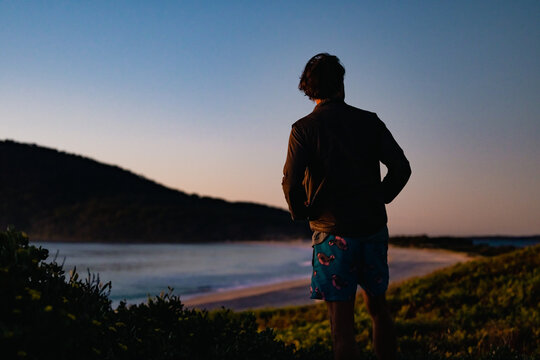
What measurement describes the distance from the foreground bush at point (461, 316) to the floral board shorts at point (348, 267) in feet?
7.36

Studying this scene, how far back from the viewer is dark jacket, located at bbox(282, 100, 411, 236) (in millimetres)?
3229

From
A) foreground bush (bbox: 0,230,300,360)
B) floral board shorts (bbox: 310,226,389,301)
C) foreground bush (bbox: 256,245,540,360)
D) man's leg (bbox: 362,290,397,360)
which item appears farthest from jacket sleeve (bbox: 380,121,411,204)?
foreground bush (bbox: 256,245,540,360)

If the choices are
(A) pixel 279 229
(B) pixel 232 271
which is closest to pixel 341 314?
(B) pixel 232 271

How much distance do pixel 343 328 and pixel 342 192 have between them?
2.93 ft

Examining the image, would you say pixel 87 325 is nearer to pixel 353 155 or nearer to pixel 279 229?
pixel 353 155

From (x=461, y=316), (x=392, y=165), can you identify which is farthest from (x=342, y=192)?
(x=461, y=316)

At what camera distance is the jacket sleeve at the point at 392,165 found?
3.44 m

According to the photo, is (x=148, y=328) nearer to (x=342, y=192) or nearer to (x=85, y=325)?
(x=85, y=325)

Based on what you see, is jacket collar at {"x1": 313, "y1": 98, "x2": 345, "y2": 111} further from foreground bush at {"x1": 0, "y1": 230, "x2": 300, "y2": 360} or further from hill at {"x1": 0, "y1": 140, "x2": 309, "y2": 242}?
hill at {"x1": 0, "y1": 140, "x2": 309, "y2": 242}

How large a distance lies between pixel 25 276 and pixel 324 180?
2018 mm

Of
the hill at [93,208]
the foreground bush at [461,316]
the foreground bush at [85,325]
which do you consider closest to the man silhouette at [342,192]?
the foreground bush at [85,325]

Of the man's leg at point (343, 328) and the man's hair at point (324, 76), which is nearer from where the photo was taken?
the man's leg at point (343, 328)

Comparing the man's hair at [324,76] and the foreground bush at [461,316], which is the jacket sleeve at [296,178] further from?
the foreground bush at [461,316]

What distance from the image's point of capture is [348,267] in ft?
10.4
